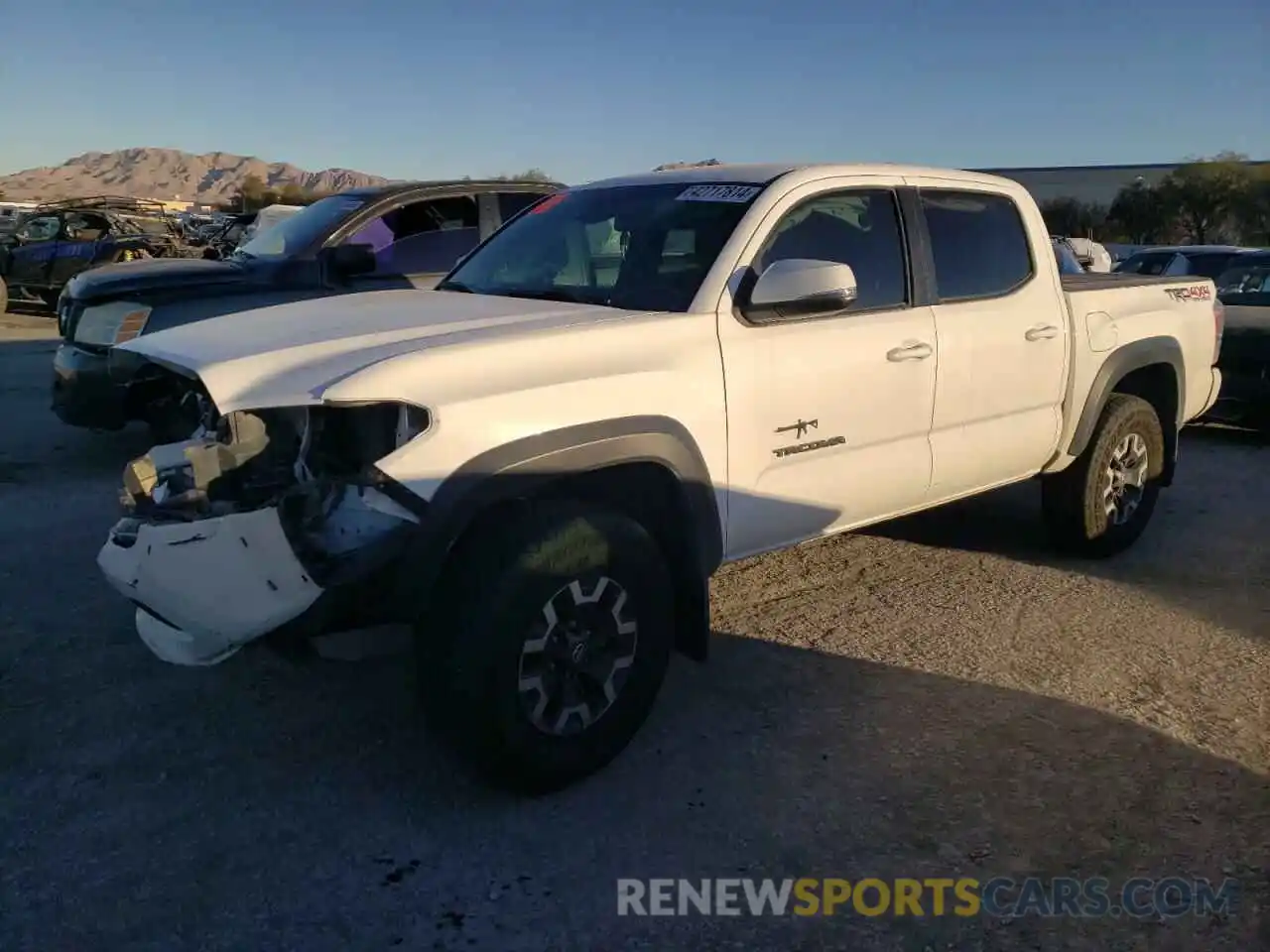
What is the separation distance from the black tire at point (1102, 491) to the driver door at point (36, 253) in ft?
53.0

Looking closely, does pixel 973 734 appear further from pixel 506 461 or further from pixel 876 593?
pixel 506 461

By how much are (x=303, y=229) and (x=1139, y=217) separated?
46529 mm

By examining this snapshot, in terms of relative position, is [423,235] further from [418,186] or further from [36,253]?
[36,253]

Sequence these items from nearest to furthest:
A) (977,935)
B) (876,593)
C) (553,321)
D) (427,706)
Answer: (977,935) → (427,706) → (553,321) → (876,593)

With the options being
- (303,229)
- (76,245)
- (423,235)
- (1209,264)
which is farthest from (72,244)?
(1209,264)

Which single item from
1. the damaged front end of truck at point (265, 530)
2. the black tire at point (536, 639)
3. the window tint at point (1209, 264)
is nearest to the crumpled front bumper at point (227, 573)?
the damaged front end of truck at point (265, 530)

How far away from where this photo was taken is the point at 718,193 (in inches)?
163

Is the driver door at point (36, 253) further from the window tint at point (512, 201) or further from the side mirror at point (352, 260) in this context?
the side mirror at point (352, 260)

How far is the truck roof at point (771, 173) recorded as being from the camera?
4.22m

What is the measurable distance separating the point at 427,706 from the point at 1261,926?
227 centimetres

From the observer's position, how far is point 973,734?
377cm

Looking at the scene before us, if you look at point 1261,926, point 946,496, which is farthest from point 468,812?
point 946,496

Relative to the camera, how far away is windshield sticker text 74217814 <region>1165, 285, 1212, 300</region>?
18.8 feet

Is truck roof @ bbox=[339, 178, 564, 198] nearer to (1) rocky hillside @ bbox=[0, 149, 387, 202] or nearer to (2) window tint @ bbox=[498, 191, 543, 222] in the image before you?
(2) window tint @ bbox=[498, 191, 543, 222]
